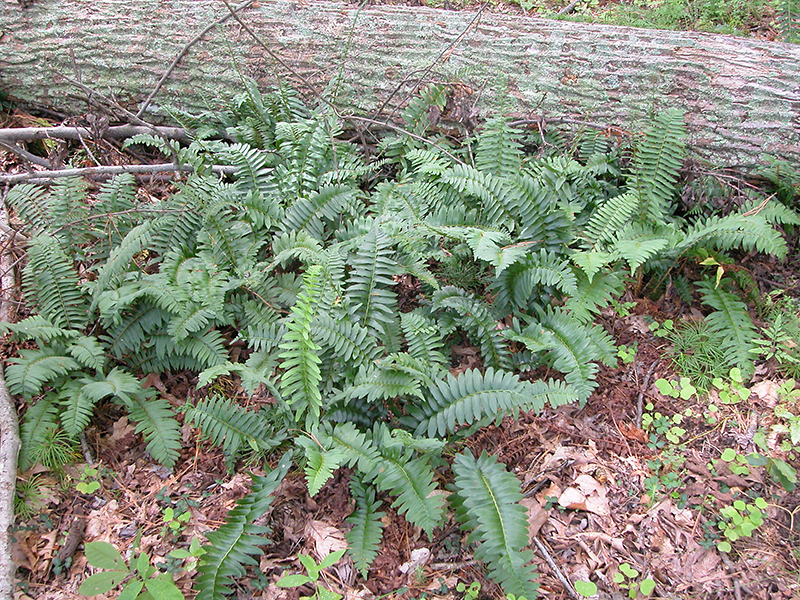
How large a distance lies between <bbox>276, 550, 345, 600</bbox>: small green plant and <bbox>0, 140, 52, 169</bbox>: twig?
12.2ft

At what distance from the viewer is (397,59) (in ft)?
14.0

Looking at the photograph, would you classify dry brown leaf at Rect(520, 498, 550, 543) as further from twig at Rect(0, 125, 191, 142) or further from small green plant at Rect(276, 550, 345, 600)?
twig at Rect(0, 125, 191, 142)

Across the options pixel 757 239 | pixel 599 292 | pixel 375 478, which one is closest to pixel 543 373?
pixel 599 292

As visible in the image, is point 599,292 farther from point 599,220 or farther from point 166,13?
point 166,13

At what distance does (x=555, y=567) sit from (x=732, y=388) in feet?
5.17

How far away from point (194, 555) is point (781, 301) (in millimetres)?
3806

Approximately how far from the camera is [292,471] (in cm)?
288

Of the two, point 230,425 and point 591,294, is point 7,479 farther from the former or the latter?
point 591,294

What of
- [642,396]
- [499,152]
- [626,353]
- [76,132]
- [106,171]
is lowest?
[642,396]

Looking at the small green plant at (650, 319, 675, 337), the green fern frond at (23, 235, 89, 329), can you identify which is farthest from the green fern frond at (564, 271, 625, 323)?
the green fern frond at (23, 235, 89, 329)

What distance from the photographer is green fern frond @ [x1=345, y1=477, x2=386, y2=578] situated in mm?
2443

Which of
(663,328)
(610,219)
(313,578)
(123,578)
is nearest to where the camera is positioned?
(313,578)

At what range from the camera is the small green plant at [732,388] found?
3.09 meters

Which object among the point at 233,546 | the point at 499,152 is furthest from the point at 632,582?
the point at 499,152
